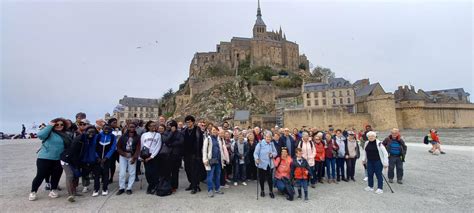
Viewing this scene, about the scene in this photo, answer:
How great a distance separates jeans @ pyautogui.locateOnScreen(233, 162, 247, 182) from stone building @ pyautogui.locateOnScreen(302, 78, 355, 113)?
36.3 meters

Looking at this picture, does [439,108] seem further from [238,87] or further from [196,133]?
[196,133]

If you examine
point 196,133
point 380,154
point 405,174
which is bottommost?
point 405,174

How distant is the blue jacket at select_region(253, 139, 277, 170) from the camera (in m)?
6.38

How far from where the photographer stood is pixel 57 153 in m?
5.72

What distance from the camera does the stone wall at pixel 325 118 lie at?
1403 inches

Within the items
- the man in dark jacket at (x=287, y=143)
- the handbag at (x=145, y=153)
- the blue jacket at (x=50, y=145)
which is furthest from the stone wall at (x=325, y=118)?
the blue jacket at (x=50, y=145)

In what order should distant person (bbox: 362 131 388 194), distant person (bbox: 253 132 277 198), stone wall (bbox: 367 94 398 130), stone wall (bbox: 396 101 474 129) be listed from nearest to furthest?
distant person (bbox: 253 132 277 198), distant person (bbox: 362 131 388 194), stone wall (bbox: 367 94 398 130), stone wall (bbox: 396 101 474 129)

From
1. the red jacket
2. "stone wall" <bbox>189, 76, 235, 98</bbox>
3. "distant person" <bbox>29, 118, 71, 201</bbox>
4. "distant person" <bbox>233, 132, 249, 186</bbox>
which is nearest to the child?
the red jacket

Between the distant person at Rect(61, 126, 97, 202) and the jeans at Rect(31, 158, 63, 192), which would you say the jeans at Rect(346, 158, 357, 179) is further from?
the jeans at Rect(31, 158, 63, 192)

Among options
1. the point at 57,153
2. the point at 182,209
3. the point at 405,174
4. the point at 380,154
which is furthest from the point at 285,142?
the point at 57,153

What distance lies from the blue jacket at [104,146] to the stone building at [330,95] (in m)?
39.3

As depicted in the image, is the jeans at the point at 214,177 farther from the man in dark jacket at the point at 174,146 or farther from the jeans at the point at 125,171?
the jeans at the point at 125,171

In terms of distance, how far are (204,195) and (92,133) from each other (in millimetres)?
3190

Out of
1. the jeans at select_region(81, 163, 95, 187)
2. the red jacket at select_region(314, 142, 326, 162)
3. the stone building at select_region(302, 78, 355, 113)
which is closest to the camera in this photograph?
the jeans at select_region(81, 163, 95, 187)
